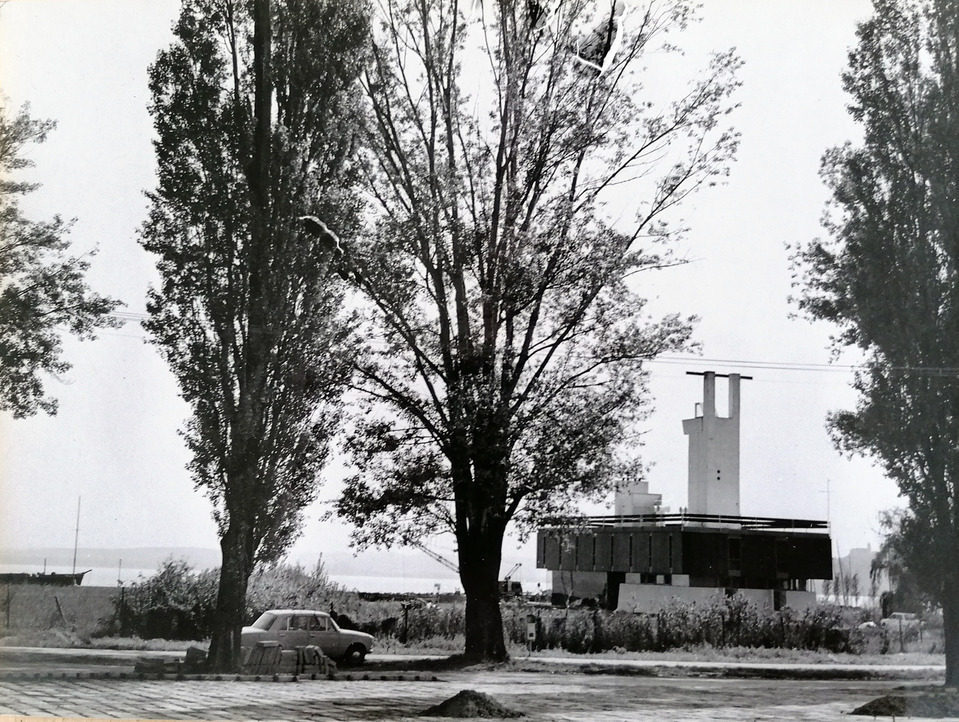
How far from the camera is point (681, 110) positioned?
4.02m

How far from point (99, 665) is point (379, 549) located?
1365 millimetres

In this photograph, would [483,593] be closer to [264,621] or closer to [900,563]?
[264,621]

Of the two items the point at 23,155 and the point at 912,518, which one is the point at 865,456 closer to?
the point at 912,518

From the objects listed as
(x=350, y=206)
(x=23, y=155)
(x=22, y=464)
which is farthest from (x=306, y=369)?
(x=23, y=155)

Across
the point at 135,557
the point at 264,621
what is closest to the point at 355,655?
the point at 264,621

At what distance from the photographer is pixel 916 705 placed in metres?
3.94

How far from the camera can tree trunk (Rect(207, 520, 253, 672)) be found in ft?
12.9

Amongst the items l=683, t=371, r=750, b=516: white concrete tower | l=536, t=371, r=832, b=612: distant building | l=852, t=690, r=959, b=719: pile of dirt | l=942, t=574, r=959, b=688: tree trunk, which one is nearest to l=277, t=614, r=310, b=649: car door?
l=536, t=371, r=832, b=612: distant building

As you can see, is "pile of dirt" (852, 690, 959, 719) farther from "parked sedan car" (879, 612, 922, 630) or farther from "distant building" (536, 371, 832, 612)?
"distant building" (536, 371, 832, 612)

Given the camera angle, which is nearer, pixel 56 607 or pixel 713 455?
pixel 713 455

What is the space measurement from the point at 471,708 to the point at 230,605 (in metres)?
1.15

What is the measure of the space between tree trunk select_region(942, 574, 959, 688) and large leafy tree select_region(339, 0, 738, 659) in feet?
5.13

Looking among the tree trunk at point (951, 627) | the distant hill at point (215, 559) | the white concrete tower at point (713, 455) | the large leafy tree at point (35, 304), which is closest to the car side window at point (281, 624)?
the distant hill at point (215, 559)

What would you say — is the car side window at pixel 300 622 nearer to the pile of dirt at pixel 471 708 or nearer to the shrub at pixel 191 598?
the shrub at pixel 191 598
